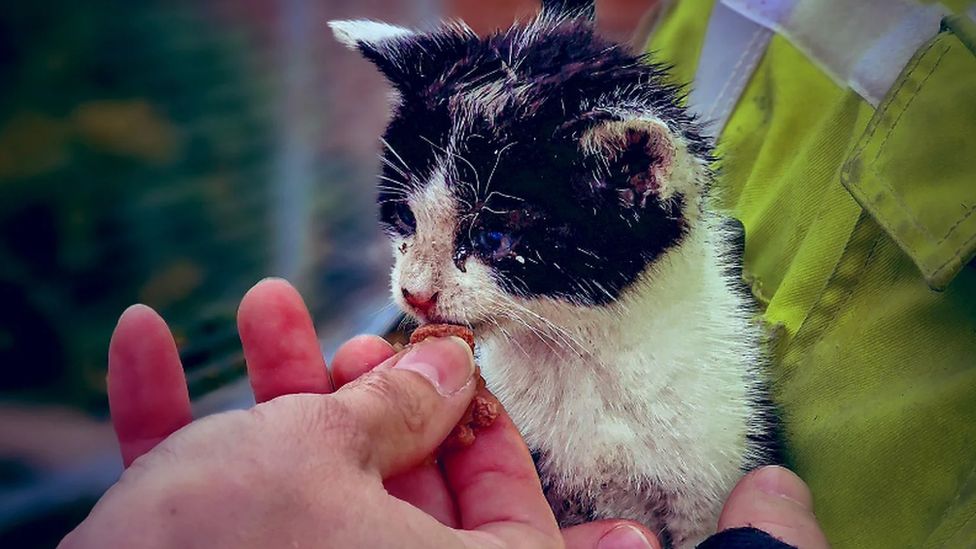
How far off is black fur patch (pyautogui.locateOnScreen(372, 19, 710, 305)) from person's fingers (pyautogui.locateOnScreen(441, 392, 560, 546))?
0.39ft

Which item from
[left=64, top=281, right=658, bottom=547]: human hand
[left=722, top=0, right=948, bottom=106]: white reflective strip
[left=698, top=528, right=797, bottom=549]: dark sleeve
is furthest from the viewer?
[left=722, top=0, right=948, bottom=106]: white reflective strip

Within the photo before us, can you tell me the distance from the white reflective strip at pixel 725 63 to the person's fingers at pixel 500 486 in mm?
379

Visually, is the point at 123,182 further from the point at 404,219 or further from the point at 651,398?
the point at 651,398

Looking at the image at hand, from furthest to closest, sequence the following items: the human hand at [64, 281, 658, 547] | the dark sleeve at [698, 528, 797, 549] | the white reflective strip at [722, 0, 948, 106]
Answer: the white reflective strip at [722, 0, 948, 106]
the dark sleeve at [698, 528, 797, 549]
the human hand at [64, 281, 658, 547]

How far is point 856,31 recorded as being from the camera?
673 mm

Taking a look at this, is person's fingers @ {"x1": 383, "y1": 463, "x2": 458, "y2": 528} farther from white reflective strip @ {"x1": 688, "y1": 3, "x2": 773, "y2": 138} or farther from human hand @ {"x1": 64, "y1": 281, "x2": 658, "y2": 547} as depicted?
white reflective strip @ {"x1": 688, "y1": 3, "x2": 773, "y2": 138}

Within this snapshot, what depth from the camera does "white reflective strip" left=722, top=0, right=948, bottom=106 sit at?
2.04ft

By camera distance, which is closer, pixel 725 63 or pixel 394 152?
pixel 394 152

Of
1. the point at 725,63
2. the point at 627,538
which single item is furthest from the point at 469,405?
the point at 725,63

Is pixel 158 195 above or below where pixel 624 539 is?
above

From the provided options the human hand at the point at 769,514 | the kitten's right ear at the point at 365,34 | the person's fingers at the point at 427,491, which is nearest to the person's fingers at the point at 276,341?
the person's fingers at the point at 427,491

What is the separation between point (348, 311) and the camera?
72 cm

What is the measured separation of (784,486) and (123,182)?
51 centimetres

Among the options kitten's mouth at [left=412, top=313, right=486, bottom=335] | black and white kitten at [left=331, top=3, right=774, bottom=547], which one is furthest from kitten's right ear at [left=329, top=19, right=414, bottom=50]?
kitten's mouth at [left=412, top=313, right=486, bottom=335]
